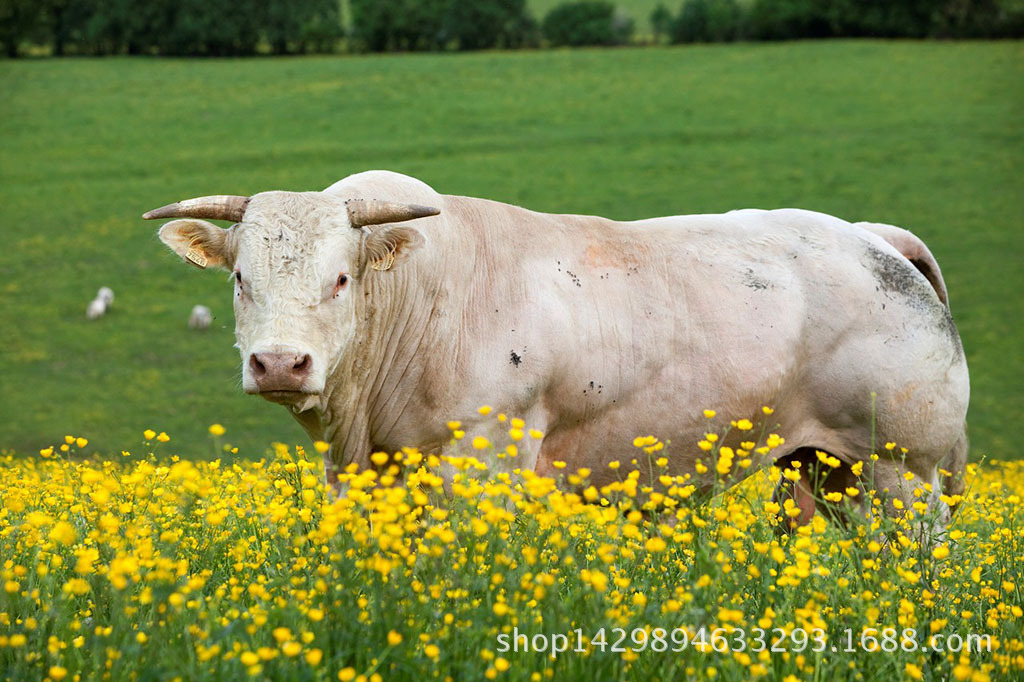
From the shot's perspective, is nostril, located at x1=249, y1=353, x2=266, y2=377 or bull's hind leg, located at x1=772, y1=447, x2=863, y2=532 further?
bull's hind leg, located at x1=772, y1=447, x2=863, y2=532

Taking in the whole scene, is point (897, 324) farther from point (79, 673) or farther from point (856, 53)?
point (856, 53)

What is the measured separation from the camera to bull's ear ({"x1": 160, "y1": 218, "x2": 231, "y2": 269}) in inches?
235

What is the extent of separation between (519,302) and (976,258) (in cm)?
2818

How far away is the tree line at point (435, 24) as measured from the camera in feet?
180

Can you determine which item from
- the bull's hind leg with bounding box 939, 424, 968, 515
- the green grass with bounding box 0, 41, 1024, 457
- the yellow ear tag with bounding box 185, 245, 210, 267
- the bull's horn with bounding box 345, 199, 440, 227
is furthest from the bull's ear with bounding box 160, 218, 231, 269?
the green grass with bounding box 0, 41, 1024, 457

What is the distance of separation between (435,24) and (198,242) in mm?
55659

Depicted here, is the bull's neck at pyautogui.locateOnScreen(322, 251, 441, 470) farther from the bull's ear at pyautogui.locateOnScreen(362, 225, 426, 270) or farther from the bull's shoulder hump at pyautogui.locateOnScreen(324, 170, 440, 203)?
the bull's shoulder hump at pyautogui.locateOnScreen(324, 170, 440, 203)

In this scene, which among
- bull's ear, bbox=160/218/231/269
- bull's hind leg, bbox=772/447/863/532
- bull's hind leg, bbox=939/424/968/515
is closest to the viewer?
bull's ear, bbox=160/218/231/269

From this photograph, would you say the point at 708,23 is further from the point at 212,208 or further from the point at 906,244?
the point at 212,208

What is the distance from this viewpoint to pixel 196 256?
19.7 ft

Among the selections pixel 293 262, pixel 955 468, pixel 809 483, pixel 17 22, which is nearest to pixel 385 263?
pixel 293 262

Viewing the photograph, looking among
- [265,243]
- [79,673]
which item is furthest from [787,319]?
[79,673]

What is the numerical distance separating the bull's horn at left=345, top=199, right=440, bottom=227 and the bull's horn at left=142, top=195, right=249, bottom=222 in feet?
1.78

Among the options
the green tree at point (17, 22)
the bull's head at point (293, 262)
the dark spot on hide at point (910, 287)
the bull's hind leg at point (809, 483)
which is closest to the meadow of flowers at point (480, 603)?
the bull's head at point (293, 262)
